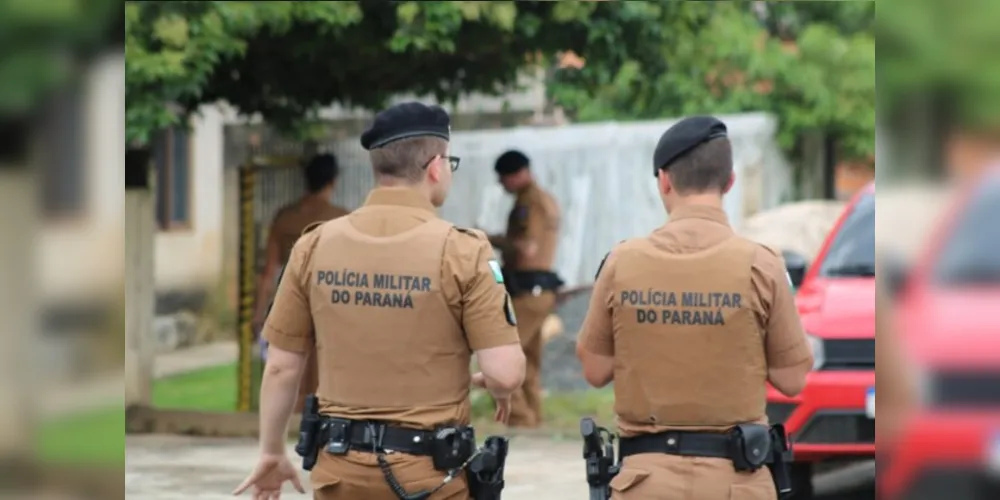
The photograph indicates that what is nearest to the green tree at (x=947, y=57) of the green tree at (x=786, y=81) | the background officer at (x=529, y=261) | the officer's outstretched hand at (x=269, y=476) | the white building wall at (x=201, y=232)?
the officer's outstretched hand at (x=269, y=476)

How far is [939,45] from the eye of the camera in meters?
2.02

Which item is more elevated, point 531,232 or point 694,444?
point 531,232

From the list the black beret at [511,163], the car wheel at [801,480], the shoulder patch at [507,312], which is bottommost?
the car wheel at [801,480]

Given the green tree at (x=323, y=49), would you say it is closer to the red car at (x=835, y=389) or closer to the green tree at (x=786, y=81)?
the red car at (x=835, y=389)

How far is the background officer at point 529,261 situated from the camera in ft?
35.2

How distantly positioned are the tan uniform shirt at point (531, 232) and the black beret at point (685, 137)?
666cm

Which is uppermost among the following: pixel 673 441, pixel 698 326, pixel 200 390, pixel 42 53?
pixel 42 53

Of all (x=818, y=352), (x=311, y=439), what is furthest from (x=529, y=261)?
(x=311, y=439)

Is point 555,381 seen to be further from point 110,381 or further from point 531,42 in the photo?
point 110,381

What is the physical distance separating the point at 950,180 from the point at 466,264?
1989mm

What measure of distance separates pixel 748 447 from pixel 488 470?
0.69 m

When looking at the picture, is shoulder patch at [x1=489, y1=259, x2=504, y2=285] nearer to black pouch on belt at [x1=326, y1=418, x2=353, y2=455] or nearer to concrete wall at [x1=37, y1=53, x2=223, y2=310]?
black pouch on belt at [x1=326, y1=418, x2=353, y2=455]

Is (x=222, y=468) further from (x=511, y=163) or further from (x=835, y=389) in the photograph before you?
(x=835, y=389)

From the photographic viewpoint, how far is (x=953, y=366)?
2352 millimetres
